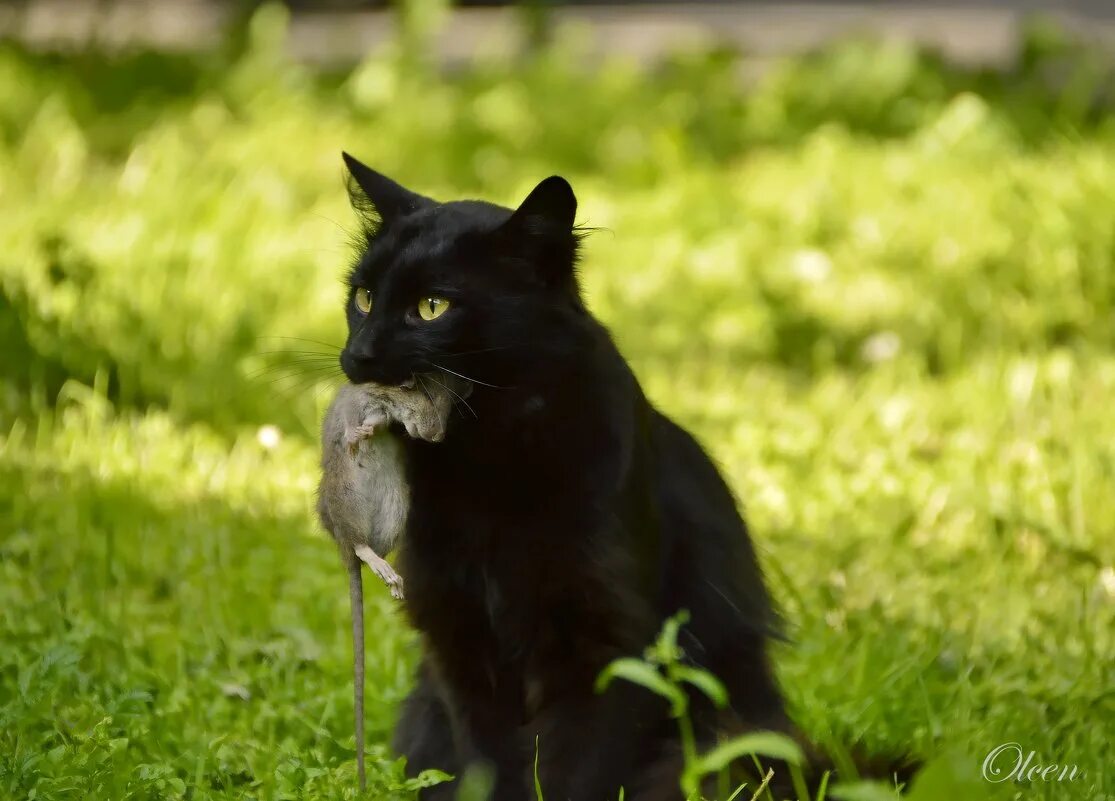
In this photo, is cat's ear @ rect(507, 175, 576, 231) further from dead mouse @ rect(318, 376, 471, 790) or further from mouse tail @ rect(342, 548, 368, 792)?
mouse tail @ rect(342, 548, 368, 792)

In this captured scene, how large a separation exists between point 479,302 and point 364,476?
352 millimetres

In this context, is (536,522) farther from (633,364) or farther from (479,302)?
(633,364)

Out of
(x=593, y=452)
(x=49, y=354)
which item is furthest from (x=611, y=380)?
(x=49, y=354)

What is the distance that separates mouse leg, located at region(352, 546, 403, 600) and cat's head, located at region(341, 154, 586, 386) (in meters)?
0.30

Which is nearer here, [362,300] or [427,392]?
[427,392]

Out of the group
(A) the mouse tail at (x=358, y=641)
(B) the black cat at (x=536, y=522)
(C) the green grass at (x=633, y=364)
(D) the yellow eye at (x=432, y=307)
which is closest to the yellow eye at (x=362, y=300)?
(B) the black cat at (x=536, y=522)

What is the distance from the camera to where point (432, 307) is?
7.47 feet

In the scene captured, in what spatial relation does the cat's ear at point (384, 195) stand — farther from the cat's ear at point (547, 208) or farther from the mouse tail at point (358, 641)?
the mouse tail at point (358, 641)

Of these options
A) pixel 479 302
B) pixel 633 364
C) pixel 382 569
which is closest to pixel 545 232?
pixel 479 302

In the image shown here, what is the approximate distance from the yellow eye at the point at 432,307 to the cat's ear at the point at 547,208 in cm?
17

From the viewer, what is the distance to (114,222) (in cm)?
524

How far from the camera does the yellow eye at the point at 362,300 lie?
7.86 ft

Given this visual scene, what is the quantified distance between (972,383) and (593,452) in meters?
2.78

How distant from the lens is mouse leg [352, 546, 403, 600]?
6.70ft
